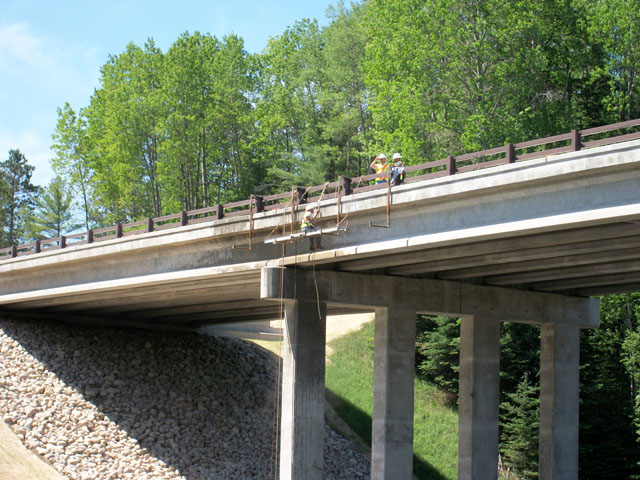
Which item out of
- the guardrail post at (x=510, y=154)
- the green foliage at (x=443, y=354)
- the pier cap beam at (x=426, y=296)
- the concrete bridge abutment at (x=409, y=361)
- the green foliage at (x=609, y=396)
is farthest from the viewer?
the green foliage at (x=443, y=354)

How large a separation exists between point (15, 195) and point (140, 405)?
54.7m

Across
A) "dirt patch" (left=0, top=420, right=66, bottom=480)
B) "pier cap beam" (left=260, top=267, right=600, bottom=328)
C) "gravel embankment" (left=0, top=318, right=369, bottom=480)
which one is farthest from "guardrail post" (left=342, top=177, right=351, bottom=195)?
"dirt patch" (left=0, top=420, right=66, bottom=480)

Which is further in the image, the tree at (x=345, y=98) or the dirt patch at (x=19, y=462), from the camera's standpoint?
the tree at (x=345, y=98)

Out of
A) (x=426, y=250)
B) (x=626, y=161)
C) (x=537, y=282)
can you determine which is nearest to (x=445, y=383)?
(x=537, y=282)

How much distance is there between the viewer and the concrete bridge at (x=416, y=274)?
1661 cm

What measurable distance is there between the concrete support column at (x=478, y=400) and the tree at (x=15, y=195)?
59.3 m

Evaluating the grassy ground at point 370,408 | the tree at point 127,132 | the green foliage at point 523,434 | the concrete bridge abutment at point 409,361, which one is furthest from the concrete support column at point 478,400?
the tree at point 127,132

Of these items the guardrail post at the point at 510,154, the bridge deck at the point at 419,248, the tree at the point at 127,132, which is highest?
the tree at the point at 127,132

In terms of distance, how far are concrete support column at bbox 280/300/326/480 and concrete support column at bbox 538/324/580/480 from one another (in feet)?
29.7

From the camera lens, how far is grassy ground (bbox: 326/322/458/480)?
105 feet

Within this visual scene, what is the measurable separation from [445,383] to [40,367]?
17.7m

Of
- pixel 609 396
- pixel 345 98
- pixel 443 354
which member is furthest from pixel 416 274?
pixel 345 98

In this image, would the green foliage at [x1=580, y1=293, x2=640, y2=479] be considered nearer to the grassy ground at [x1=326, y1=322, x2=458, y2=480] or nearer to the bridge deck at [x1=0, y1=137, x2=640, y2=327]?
the grassy ground at [x1=326, y1=322, x2=458, y2=480]

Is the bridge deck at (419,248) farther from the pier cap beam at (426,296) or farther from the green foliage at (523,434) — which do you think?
the green foliage at (523,434)
